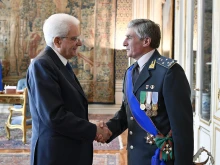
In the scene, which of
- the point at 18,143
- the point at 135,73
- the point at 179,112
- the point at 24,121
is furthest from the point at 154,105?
the point at 18,143

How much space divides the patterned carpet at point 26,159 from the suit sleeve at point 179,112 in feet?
8.53

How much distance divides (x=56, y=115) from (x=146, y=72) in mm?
551

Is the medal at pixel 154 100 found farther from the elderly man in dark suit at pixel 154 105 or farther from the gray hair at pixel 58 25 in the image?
the gray hair at pixel 58 25

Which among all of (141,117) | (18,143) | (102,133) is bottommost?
(18,143)

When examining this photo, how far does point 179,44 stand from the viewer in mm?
4777

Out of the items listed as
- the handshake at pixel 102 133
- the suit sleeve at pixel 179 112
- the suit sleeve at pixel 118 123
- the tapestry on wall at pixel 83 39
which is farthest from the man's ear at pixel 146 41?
the tapestry on wall at pixel 83 39

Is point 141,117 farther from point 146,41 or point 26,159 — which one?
point 26,159

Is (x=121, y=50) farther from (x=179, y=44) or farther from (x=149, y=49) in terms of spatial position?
(x=149, y=49)

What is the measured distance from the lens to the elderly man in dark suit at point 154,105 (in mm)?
1737

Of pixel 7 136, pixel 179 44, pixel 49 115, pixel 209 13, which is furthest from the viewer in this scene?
pixel 7 136

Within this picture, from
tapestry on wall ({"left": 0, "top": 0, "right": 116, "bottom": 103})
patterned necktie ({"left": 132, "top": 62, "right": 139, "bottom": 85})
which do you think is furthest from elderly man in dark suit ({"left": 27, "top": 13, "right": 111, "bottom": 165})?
tapestry on wall ({"left": 0, "top": 0, "right": 116, "bottom": 103})

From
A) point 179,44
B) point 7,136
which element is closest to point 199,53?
point 179,44

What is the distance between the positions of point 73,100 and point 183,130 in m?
0.61

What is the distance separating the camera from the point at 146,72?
74.0 inches
